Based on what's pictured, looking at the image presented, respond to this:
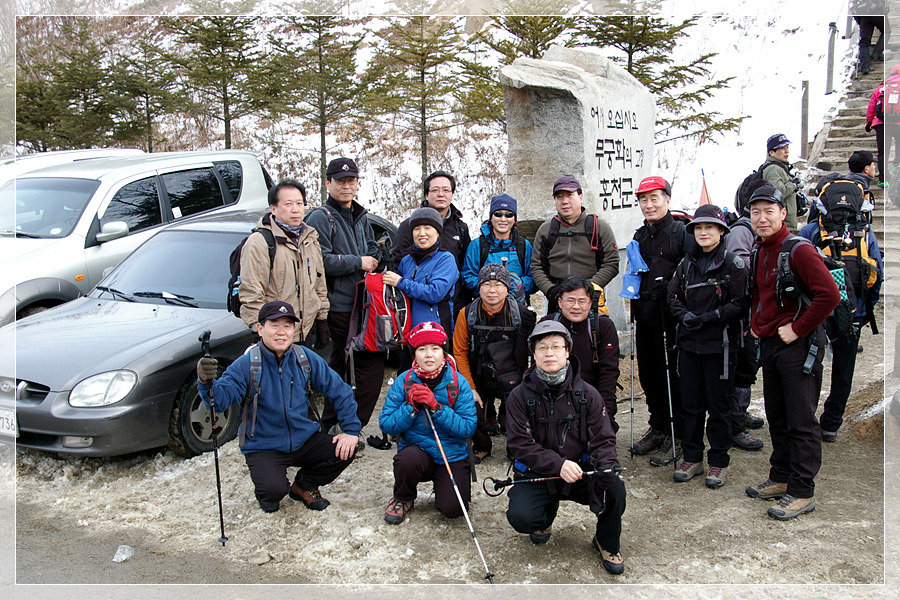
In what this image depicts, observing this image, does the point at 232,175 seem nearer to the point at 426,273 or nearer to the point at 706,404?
the point at 426,273

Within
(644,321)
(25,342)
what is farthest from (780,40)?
(25,342)

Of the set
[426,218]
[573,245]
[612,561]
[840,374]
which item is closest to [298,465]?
[426,218]

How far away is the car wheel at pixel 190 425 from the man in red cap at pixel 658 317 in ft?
9.89

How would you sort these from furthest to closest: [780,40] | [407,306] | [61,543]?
[780,40] < [407,306] < [61,543]

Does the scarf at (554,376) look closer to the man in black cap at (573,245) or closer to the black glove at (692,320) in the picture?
the black glove at (692,320)

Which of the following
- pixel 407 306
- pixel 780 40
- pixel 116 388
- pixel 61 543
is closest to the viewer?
pixel 61 543

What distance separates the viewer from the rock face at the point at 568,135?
657cm

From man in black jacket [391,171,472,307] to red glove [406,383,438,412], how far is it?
4.13 feet

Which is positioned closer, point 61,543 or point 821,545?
point 821,545

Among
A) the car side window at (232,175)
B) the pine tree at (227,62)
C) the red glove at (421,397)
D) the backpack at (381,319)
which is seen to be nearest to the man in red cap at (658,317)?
the backpack at (381,319)

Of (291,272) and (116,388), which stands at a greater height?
(291,272)

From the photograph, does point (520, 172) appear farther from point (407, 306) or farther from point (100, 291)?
point (100, 291)

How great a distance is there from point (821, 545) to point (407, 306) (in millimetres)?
2924

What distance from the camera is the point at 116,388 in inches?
171
